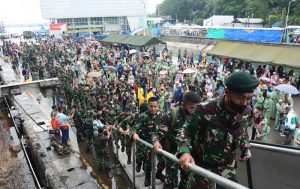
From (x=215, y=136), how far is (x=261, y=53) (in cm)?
1648

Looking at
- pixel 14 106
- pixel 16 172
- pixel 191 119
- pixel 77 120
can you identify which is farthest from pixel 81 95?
pixel 191 119

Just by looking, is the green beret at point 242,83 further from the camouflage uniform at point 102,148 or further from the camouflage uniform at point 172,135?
the camouflage uniform at point 102,148

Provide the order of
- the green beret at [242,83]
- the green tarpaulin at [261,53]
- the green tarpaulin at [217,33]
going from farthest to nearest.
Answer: the green tarpaulin at [217,33] → the green tarpaulin at [261,53] → the green beret at [242,83]

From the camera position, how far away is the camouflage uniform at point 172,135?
3.69 metres

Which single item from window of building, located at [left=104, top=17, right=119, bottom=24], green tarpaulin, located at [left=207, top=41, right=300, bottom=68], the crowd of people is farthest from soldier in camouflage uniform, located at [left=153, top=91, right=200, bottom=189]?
window of building, located at [left=104, top=17, right=119, bottom=24]

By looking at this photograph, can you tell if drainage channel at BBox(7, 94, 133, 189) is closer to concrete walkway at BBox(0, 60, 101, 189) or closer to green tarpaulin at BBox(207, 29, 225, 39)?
concrete walkway at BBox(0, 60, 101, 189)

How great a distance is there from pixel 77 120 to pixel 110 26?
96.8 metres

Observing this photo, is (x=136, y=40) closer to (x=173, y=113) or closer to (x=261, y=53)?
(x=261, y=53)

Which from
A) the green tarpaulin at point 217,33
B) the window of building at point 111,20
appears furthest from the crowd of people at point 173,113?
the window of building at point 111,20

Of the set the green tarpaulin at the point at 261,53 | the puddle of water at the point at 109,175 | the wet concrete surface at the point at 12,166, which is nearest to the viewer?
the puddle of water at the point at 109,175

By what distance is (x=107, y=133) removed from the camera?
6.73 meters

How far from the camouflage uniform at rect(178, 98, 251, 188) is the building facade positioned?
336ft

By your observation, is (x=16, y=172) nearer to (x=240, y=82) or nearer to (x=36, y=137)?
(x=36, y=137)

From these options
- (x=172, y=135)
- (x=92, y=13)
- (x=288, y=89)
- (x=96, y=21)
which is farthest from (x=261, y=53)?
(x=96, y=21)
